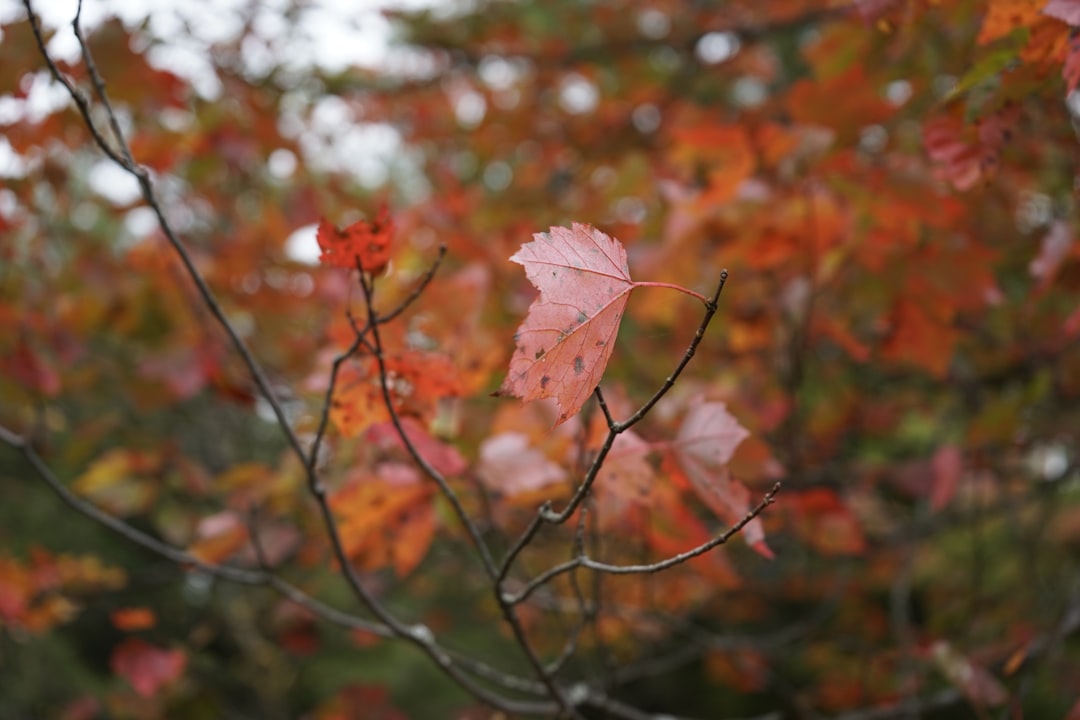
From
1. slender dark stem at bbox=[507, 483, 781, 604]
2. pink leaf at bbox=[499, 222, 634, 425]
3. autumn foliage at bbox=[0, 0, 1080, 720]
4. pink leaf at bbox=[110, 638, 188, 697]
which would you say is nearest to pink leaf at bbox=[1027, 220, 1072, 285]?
autumn foliage at bbox=[0, 0, 1080, 720]

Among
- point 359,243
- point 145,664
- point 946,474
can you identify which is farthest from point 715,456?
point 145,664

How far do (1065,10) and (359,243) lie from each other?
79 cm

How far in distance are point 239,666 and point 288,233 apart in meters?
2.02

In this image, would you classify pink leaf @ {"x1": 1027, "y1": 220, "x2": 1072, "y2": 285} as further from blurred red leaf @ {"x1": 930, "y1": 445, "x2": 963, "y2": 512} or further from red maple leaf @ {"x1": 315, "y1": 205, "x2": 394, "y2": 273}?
red maple leaf @ {"x1": 315, "y1": 205, "x2": 394, "y2": 273}

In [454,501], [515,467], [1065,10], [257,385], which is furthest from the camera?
[515,467]

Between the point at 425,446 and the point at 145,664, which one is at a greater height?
the point at 145,664

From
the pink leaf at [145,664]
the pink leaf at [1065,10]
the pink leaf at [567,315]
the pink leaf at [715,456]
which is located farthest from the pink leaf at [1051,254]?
the pink leaf at [145,664]

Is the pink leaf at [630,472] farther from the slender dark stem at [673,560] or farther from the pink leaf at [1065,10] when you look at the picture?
the pink leaf at [1065,10]

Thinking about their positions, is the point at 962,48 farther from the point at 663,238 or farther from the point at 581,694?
the point at 581,694

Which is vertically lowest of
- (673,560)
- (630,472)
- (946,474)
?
(673,560)

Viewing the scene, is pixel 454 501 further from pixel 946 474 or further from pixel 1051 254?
pixel 946 474

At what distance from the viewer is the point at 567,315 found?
27.2 inches

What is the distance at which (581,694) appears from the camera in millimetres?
1200

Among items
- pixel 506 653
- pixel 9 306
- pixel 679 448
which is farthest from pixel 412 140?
pixel 679 448
